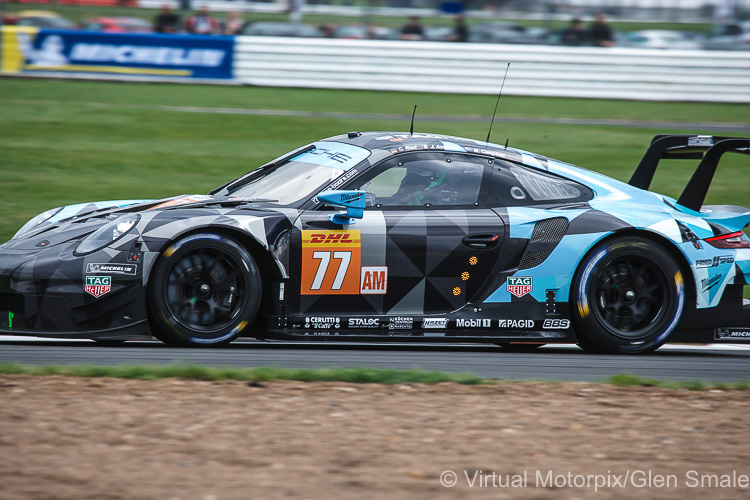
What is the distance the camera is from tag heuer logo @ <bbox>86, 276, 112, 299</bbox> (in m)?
5.55

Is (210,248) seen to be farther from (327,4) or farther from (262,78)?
(327,4)

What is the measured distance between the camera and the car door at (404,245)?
5879 mm

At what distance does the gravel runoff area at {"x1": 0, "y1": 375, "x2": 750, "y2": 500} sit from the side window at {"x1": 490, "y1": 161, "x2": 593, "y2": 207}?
5.50ft

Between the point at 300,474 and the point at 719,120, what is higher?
the point at 719,120

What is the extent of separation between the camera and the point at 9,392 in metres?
4.57

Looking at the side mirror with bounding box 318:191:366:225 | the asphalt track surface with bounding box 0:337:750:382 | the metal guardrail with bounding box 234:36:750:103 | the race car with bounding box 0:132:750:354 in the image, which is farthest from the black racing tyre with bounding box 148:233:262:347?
the metal guardrail with bounding box 234:36:750:103

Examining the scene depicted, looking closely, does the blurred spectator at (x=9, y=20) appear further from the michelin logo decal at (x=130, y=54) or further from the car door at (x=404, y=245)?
the car door at (x=404, y=245)

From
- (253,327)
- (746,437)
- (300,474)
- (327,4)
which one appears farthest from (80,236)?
(327,4)

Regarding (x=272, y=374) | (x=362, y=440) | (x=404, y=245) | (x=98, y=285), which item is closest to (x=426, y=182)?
(x=404, y=245)

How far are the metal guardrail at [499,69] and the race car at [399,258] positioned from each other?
12.2 m

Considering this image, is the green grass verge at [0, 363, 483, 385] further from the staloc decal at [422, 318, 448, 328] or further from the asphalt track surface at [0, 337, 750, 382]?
the staloc decal at [422, 318, 448, 328]

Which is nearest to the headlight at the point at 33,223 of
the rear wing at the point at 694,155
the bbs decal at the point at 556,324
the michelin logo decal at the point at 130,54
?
the bbs decal at the point at 556,324

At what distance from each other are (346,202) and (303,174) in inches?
26.2

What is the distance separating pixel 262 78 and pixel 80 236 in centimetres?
1397
